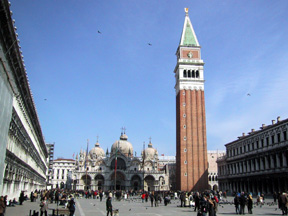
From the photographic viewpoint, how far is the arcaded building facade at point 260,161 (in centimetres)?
3944

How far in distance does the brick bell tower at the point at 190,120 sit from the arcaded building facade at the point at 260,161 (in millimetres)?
5616

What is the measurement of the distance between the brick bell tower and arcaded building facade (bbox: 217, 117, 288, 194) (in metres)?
5.62

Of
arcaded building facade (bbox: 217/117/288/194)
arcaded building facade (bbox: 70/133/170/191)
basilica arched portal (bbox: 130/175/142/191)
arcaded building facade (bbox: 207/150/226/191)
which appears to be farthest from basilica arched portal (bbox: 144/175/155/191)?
arcaded building facade (bbox: 217/117/288/194)

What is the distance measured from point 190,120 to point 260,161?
16.5 metres

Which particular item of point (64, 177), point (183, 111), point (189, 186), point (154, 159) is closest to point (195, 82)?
point (183, 111)

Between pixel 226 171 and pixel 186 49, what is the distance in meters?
26.9

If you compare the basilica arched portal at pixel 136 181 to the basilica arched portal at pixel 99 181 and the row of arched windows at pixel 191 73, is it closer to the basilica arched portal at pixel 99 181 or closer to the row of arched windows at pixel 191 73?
the basilica arched portal at pixel 99 181

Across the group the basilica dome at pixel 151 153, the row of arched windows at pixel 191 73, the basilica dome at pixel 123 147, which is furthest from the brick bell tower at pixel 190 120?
the basilica dome at pixel 123 147

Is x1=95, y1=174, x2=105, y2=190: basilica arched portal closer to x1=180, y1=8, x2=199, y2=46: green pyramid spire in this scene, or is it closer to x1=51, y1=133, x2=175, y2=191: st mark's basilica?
x1=51, y1=133, x2=175, y2=191: st mark's basilica

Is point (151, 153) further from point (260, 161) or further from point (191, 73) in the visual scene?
point (260, 161)

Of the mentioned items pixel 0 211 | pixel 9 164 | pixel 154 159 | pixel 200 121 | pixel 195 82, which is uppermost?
pixel 195 82

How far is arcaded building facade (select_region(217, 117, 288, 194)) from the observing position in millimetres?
39438

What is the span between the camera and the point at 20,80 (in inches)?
785

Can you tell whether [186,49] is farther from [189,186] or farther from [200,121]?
[189,186]
